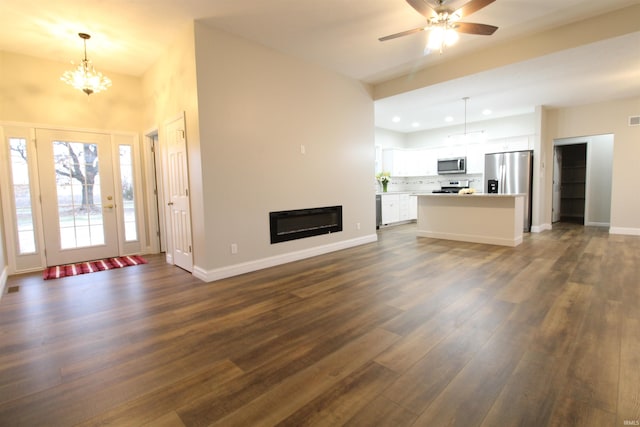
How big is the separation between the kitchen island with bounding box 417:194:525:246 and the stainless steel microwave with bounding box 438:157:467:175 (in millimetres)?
2555

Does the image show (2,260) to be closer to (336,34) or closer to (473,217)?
(336,34)

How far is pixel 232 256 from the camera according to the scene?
151 inches

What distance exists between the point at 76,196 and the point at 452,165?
27.4ft

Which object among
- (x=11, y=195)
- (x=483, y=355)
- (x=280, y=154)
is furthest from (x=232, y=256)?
(x=11, y=195)

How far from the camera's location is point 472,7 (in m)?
2.76

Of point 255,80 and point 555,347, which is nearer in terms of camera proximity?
point 555,347

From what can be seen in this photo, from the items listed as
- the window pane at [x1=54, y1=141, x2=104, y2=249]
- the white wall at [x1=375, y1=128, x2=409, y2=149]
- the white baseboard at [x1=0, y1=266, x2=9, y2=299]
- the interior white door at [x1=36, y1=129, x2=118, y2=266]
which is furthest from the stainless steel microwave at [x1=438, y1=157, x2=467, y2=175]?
the white baseboard at [x1=0, y1=266, x2=9, y2=299]

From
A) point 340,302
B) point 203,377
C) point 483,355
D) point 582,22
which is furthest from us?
point 582,22

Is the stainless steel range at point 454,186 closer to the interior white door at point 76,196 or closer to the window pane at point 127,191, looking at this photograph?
the window pane at point 127,191

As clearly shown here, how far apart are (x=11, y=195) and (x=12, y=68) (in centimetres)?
173

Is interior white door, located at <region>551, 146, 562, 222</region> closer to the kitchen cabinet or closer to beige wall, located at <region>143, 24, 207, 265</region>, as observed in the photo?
the kitchen cabinet

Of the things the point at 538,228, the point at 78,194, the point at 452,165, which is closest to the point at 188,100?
the point at 78,194

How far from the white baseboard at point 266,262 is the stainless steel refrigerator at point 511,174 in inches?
160

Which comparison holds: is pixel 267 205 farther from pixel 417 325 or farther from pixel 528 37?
pixel 528 37
